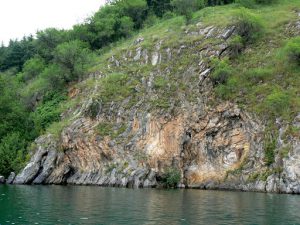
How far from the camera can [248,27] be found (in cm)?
8200

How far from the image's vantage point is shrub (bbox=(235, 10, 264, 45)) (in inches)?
3201

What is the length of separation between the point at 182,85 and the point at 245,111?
1227 cm

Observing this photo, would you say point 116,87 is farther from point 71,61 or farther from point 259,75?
point 259,75

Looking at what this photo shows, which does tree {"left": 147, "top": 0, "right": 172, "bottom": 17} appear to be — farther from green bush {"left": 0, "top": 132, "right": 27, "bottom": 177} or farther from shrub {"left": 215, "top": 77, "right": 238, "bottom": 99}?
green bush {"left": 0, "top": 132, "right": 27, "bottom": 177}

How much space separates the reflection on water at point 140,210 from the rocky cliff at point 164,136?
15.8 m

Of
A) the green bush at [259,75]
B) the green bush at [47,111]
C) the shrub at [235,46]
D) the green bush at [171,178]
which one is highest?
the shrub at [235,46]

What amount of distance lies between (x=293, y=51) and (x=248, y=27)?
43.9ft

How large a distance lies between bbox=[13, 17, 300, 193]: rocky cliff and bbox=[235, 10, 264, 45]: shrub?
1760 mm

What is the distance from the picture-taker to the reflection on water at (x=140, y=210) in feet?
102

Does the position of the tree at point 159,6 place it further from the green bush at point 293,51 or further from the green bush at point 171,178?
the green bush at point 171,178

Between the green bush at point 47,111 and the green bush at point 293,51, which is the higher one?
the green bush at point 293,51

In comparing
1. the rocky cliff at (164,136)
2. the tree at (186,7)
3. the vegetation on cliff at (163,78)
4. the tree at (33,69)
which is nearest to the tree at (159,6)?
the vegetation on cliff at (163,78)

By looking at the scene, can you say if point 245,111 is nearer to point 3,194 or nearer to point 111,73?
point 111,73

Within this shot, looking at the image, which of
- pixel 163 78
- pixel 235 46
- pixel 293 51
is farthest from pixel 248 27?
pixel 163 78
